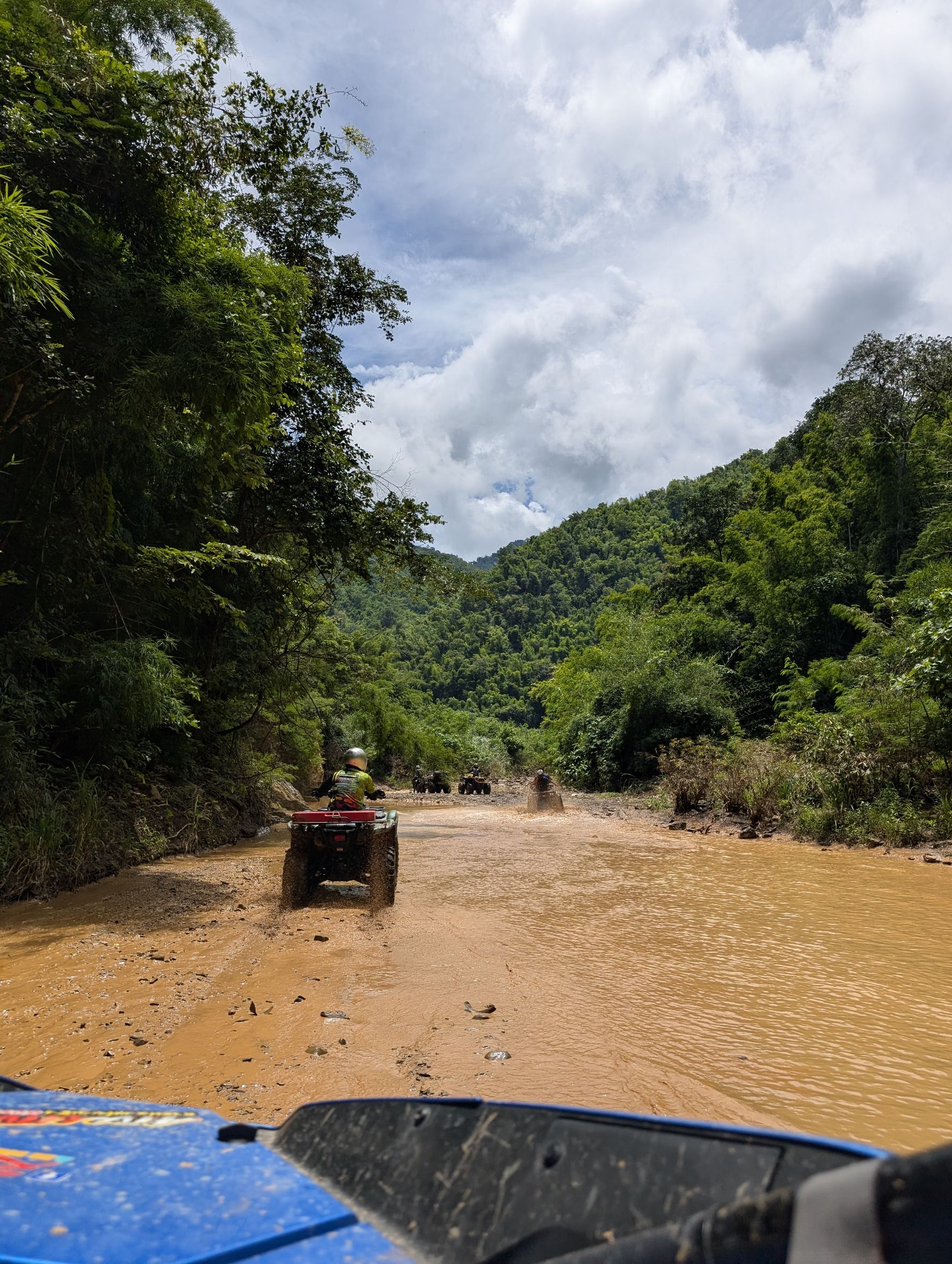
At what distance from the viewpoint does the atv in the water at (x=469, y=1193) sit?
0.72 metres

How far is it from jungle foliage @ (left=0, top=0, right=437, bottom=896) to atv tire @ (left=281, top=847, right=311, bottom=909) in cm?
244

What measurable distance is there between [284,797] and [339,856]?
1232 centimetres

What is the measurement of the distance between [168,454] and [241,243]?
3.51 meters

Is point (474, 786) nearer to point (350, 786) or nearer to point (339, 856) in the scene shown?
point (350, 786)

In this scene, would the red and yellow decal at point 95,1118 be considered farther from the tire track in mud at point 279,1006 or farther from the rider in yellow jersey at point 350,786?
the rider in yellow jersey at point 350,786

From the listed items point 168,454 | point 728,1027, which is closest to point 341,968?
point 728,1027

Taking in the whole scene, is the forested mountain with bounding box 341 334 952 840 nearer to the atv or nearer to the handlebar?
the atv

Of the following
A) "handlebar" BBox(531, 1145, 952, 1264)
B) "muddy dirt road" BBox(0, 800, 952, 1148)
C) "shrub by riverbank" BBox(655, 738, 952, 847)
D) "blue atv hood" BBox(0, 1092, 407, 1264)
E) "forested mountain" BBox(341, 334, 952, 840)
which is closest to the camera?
"handlebar" BBox(531, 1145, 952, 1264)

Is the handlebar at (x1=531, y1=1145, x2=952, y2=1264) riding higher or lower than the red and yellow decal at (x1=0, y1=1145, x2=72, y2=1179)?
higher

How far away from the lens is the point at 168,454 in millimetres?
9383

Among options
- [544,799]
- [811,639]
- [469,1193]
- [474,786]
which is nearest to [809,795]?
[544,799]

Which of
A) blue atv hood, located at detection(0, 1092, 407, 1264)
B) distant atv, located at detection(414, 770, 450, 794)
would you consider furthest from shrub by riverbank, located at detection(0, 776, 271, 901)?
distant atv, located at detection(414, 770, 450, 794)

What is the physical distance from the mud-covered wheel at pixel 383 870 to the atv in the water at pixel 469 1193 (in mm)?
5397

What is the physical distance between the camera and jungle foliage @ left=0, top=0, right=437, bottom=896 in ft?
22.2
